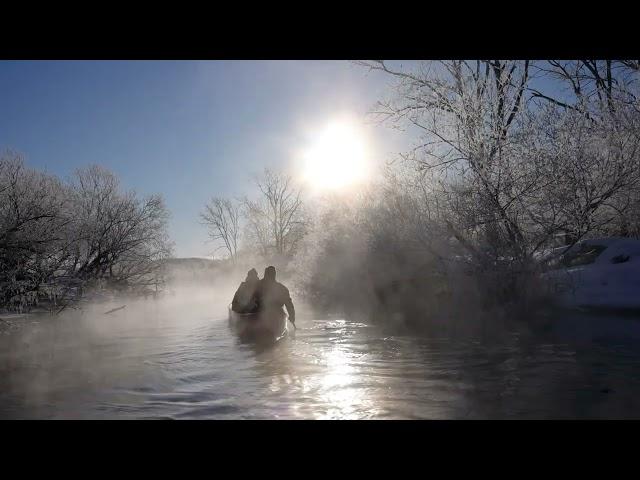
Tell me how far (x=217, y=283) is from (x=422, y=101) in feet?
137

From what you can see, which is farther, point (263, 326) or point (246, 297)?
point (246, 297)

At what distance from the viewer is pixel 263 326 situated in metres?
12.7

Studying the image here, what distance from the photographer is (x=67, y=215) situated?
16.0 metres

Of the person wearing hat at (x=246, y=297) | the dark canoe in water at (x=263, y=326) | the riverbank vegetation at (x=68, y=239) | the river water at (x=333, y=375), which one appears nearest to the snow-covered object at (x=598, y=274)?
the river water at (x=333, y=375)

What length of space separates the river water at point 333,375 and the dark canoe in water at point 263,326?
494 mm

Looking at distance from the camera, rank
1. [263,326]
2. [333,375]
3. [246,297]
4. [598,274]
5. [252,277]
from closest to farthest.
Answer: [333,375] → [263,326] → [598,274] → [246,297] → [252,277]

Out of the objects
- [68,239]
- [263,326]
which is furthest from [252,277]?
[68,239]

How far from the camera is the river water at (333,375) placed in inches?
223

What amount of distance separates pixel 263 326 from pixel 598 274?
9.23 metres

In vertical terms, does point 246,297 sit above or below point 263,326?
above

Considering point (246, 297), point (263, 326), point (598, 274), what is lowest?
point (263, 326)

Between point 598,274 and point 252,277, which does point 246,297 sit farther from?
point 598,274

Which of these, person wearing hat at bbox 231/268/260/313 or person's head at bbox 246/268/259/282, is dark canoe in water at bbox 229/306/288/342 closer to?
person wearing hat at bbox 231/268/260/313
